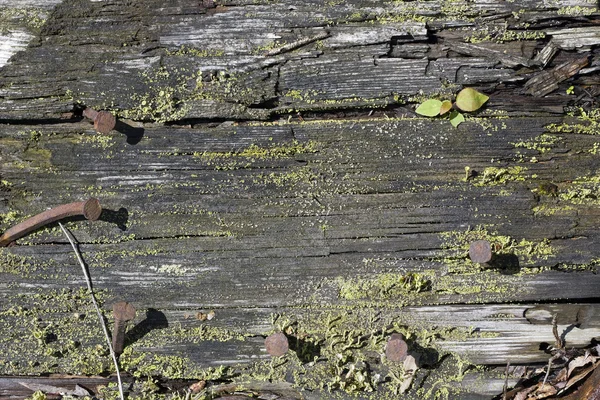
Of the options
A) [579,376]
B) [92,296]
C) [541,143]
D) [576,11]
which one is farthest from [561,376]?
[92,296]

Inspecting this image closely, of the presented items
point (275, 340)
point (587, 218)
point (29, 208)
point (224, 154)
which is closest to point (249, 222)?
point (224, 154)

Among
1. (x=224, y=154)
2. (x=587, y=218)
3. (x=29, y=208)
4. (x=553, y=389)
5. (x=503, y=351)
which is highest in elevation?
(x=224, y=154)

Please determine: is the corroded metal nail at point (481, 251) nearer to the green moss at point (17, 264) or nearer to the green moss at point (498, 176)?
the green moss at point (498, 176)

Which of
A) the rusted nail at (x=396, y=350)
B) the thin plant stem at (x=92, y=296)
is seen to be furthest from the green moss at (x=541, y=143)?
the thin plant stem at (x=92, y=296)

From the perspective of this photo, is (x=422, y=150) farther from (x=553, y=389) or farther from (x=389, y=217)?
(x=553, y=389)

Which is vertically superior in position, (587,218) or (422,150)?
(422,150)

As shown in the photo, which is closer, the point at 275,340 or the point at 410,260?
the point at 275,340

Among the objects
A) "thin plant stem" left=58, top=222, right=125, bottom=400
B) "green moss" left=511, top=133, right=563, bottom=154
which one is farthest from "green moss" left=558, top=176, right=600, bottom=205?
"thin plant stem" left=58, top=222, right=125, bottom=400
